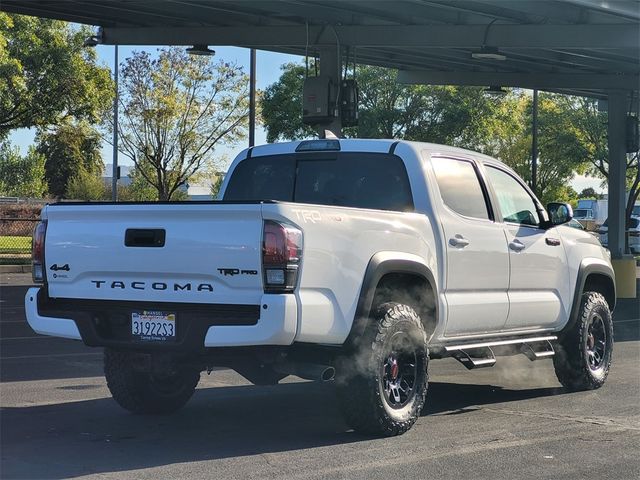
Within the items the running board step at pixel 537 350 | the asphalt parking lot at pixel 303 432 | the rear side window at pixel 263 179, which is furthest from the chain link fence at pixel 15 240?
the running board step at pixel 537 350

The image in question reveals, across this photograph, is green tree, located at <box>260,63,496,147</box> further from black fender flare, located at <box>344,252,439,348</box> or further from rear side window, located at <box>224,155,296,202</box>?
black fender flare, located at <box>344,252,439,348</box>

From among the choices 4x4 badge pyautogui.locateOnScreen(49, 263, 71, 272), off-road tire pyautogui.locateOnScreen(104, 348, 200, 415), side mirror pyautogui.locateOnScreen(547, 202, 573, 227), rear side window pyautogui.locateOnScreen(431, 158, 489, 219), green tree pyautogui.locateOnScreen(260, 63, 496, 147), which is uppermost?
green tree pyautogui.locateOnScreen(260, 63, 496, 147)

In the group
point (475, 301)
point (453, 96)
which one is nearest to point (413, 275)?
point (475, 301)

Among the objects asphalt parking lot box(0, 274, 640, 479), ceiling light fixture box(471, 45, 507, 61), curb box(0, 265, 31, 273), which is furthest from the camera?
curb box(0, 265, 31, 273)

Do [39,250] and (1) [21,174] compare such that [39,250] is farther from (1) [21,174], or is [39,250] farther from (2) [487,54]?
(1) [21,174]

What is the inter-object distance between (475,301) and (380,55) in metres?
16.0

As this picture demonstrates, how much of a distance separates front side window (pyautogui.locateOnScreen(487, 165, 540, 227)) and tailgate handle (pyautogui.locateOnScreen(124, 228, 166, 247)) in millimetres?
3262

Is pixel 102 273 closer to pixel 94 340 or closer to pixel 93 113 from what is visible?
pixel 94 340

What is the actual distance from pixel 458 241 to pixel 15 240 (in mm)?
36329

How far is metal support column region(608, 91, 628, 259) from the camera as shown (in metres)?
24.7

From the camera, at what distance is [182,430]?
289 inches

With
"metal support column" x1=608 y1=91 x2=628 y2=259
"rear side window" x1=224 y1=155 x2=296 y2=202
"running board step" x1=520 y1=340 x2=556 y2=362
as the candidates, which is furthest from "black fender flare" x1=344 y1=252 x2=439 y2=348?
"metal support column" x1=608 y1=91 x2=628 y2=259

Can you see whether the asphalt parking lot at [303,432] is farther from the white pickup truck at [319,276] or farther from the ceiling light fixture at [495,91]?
the ceiling light fixture at [495,91]

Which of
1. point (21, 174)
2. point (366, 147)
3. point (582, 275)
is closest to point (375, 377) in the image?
point (366, 147)
